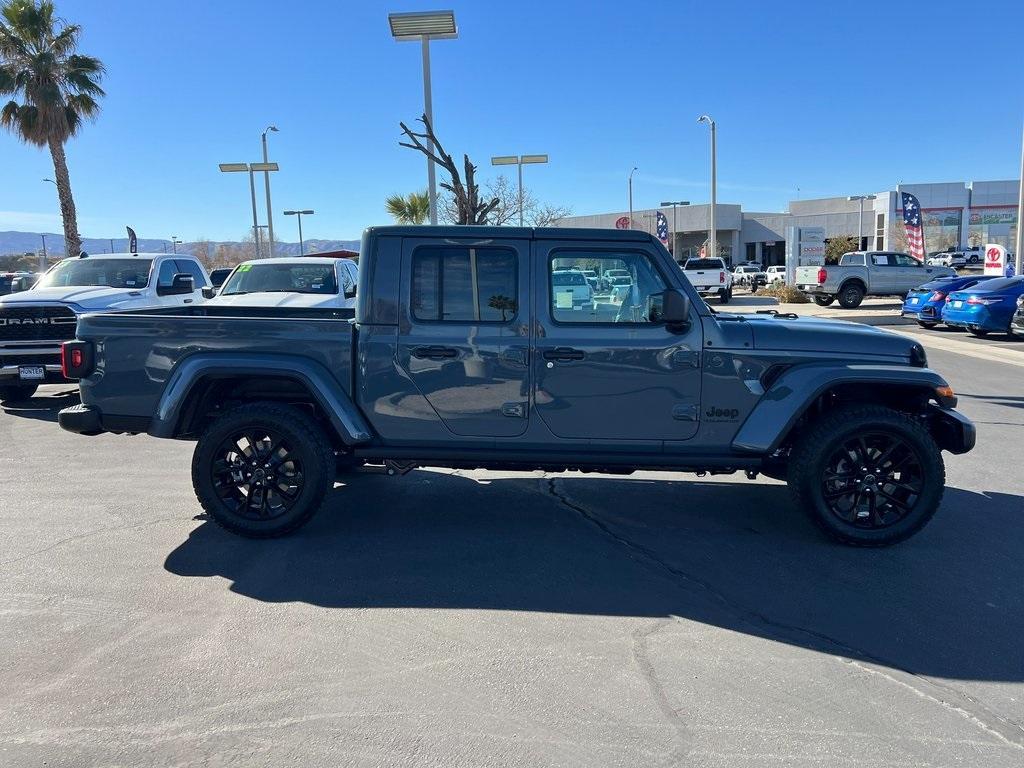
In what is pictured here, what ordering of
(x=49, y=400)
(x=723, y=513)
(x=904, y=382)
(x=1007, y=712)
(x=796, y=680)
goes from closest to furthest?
(x=1007, y=712), (x=796, y=680), (x=904, y=382), (x=723, y=513), (x=49, y=400)

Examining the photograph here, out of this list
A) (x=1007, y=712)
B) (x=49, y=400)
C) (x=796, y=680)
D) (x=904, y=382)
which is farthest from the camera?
(x=49, y=400)

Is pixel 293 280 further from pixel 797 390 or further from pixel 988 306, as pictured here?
pixel 988 306

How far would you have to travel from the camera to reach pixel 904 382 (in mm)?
4785

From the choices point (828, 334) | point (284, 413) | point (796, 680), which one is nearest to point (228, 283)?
point (284, 413)

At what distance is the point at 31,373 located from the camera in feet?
32.0

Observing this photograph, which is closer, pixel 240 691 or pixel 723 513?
pixel 240 691

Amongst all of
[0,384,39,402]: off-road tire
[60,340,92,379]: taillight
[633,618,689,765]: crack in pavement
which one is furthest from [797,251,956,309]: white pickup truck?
[60,340,92,379]: taillight

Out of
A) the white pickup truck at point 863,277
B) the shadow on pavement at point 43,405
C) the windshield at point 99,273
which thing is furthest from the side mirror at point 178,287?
the white pickup truck at point 863,277

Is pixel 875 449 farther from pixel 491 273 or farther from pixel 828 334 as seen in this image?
pixel 491 273

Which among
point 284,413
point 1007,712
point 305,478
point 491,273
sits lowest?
point 1007,712

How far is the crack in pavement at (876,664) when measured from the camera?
9.95 ft

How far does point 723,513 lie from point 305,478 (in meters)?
2.99

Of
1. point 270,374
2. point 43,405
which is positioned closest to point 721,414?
point 270,374

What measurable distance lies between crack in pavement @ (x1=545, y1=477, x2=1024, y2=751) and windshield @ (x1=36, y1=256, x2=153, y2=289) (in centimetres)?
981
